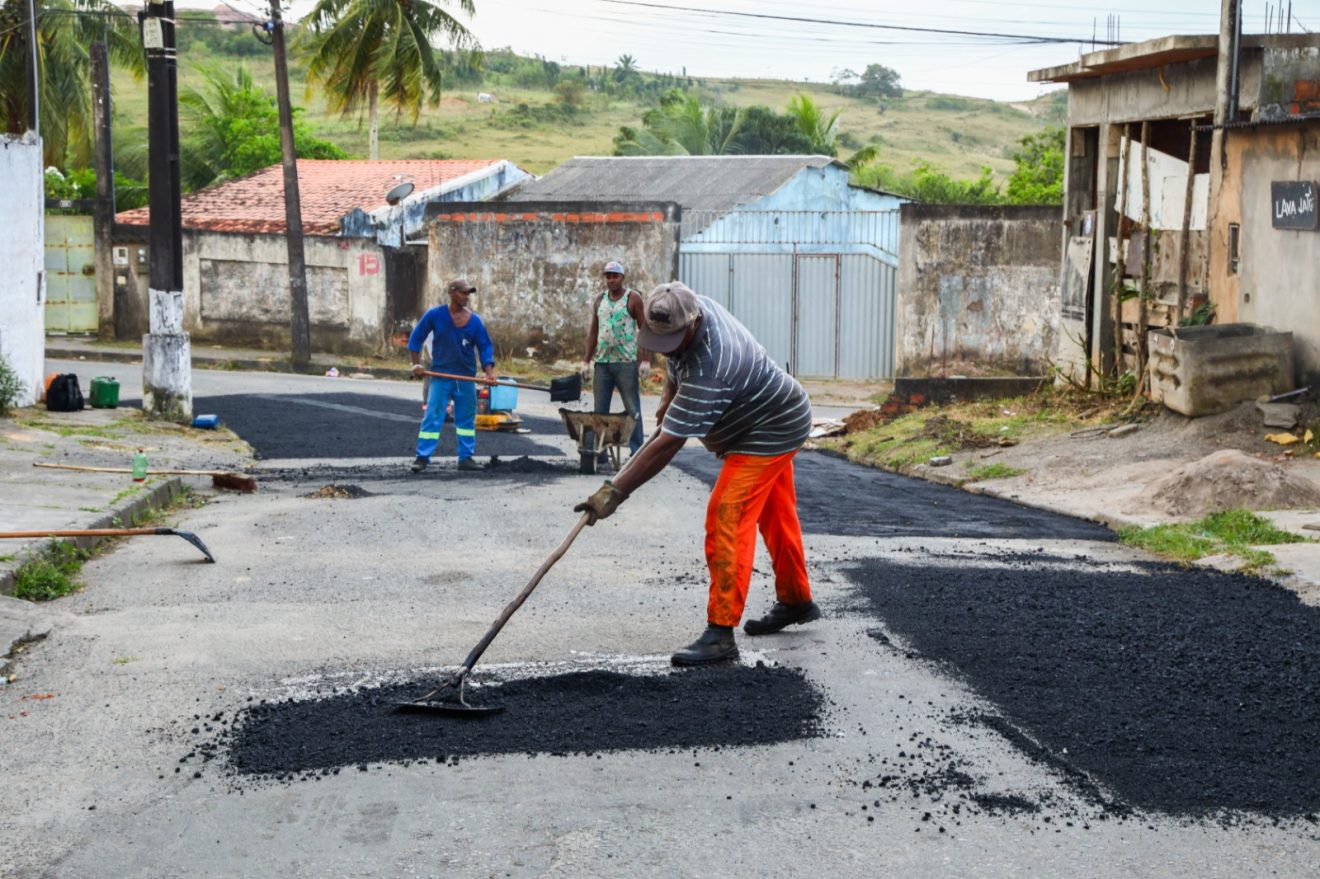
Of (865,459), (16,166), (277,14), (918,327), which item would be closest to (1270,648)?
(865,459)

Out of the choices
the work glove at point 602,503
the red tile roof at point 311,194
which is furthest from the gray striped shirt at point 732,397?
the red tile roof at point 311,194

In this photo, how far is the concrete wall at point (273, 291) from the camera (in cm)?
2870

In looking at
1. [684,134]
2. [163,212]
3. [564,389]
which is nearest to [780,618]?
[564,389]

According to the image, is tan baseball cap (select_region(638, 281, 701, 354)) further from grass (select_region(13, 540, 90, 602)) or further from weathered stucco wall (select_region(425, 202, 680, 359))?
weathered stucco wall (select_region(425, 202, 680, 359))

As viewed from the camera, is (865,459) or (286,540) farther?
(865,459)

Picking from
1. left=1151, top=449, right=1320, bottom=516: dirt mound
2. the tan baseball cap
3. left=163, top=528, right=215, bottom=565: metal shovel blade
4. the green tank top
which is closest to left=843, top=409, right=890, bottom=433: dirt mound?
the green tank top

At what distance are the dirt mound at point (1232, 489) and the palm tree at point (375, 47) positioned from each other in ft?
76.6

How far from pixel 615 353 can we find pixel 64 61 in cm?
2496

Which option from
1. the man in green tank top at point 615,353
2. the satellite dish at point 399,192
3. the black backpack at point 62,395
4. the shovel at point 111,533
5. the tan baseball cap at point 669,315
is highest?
the satellite dish at point 399,192

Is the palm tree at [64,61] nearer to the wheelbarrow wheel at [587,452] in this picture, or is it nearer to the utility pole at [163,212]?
the utility pole at [163,212]

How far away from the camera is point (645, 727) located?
17.6 feet

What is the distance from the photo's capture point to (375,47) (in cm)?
3111

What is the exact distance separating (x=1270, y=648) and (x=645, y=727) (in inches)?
114

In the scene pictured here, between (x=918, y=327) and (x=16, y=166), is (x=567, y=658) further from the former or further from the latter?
(x=918, y=327)
